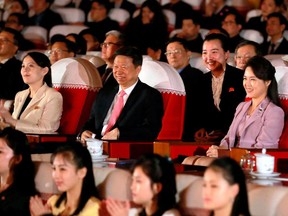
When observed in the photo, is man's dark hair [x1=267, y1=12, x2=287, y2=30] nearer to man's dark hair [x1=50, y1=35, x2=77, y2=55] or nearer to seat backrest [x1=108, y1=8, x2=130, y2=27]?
man's dark hair [x1=50, y1=35, x2=77, y2=55]

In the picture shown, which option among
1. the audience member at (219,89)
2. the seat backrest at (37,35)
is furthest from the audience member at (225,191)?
the seat backrest at (37,35)

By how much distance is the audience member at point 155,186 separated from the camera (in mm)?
3727

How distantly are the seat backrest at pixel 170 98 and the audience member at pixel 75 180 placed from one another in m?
1.74

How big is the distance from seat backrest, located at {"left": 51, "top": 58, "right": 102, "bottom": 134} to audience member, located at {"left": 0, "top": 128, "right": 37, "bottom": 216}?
5.88ft

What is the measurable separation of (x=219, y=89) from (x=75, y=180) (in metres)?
2.25

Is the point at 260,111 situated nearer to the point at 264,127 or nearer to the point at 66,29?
the point at 264,127

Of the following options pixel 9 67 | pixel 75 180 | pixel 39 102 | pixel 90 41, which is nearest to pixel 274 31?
pixel 90 41

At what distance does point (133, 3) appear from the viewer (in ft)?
32.7

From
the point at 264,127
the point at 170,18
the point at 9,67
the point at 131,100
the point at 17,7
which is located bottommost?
the point at 264,127

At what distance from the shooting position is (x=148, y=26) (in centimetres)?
862

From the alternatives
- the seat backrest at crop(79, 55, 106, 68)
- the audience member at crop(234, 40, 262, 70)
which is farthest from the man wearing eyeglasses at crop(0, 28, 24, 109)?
the audience member at crop(234, 40, 262, 70)

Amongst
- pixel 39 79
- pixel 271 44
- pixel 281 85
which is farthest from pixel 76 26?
pixel 281 85

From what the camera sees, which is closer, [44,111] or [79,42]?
[44,111]

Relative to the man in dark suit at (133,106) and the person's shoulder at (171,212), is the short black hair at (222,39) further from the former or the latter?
the person's shoulder at (171,212)
